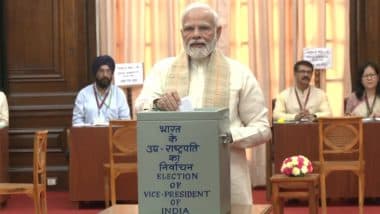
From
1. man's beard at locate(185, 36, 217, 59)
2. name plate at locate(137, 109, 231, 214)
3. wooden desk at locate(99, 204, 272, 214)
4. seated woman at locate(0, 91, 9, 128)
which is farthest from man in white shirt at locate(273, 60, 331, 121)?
name plate at locate(137, 109, 231, 214)

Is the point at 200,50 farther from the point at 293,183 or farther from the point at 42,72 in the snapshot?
the point at 42,72

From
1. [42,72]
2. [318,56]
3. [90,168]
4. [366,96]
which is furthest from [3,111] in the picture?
[366,96]

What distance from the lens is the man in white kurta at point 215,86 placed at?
3184 millimetres

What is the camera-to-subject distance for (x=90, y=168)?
8641 mm

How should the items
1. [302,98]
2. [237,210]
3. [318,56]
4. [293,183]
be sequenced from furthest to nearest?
[318,56]
[302,98]
[293,183]
[237,210]

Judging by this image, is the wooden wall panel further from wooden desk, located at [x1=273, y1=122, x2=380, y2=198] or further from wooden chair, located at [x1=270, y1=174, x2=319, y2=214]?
wooden chair, located at [x1=270, y1=174, x2=319, y2=214]

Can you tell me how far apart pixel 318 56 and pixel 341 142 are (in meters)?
2.24

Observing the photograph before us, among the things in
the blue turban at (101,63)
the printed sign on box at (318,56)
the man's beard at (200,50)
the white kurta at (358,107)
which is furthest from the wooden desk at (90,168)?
the man's beard at (200,50)

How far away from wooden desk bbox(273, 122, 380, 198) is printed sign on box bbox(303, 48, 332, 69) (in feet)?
4.68

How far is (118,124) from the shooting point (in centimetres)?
788

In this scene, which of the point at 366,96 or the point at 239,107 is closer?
the point at 239,107

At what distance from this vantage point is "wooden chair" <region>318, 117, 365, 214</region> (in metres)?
7.82

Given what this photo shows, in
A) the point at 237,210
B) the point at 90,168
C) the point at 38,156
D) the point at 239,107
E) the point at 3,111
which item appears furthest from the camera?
the point at 3,111

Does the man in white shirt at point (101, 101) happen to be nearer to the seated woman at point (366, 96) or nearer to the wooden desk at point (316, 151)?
the wooden desk at point (316, 151)
